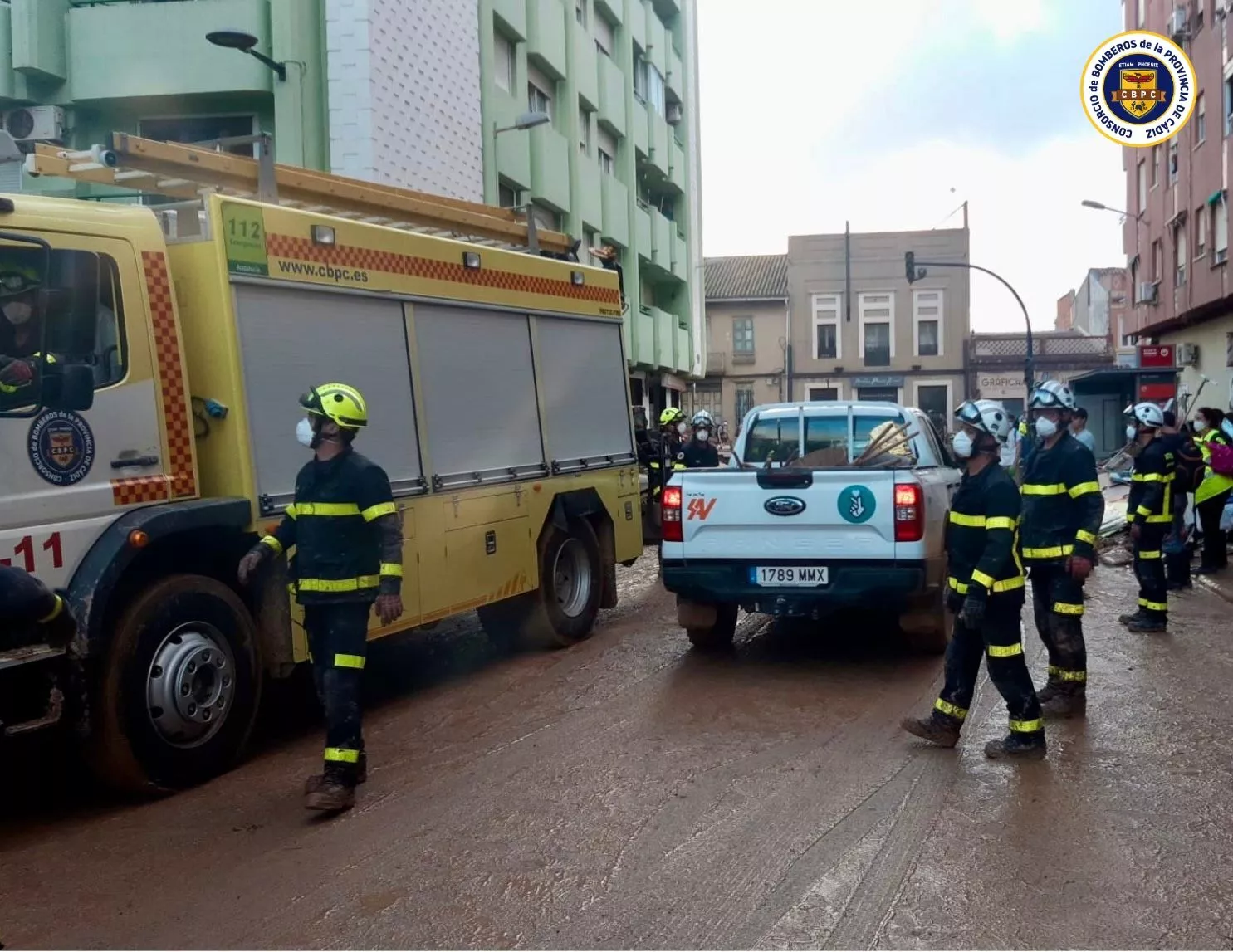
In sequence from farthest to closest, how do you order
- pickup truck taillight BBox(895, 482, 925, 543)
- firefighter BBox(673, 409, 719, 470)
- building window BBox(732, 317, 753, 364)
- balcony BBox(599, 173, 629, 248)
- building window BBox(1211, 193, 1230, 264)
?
building window BBox(732, 317, 753, 364) → balcony BBox(599, 173, 629, 248) → building window BBox(1211, 193, 1230, 264) → firefighter BBox(673, 409, 719, 470) → pickup truck taillight BBox(895, 482, 925, 543)

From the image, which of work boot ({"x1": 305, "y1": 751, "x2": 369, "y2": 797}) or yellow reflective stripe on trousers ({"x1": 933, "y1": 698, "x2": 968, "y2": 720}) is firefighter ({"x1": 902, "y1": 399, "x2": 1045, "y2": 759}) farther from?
work boot ({"x1": 305, "y1": 751, "x2": 369, "y2": 797})

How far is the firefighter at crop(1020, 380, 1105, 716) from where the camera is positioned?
7.04 meters

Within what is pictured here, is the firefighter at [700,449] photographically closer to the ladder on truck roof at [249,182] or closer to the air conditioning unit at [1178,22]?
the ladder on truck roof at [249,182]

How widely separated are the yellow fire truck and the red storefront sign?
67.6ft

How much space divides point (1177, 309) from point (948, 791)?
27813 mm

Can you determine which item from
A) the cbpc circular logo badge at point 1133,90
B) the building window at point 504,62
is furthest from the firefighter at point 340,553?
the building window at point 504,62

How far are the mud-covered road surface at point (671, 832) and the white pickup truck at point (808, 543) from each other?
0.55m

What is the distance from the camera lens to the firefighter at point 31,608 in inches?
170

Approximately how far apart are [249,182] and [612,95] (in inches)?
893

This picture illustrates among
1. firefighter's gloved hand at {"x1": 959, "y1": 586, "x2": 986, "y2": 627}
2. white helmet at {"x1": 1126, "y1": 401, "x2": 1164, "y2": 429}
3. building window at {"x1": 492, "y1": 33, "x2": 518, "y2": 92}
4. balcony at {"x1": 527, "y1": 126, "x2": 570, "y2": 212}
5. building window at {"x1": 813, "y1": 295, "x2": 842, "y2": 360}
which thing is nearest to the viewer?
firefighter's gloved hand at {"x1": 959, "y1": 586, "x2": 986, "y2": 627}

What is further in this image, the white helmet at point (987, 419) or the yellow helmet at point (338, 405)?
the white helmet at point (987, 419)

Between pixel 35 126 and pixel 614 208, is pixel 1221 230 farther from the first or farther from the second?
pixel 35 126

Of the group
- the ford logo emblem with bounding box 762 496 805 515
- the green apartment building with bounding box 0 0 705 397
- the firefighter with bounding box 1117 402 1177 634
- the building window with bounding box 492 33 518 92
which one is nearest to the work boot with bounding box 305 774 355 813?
the ford logo emblem with bounding box 762 496 805 515

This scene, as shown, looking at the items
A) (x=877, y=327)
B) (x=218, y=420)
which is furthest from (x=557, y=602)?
(x=877, y=327)
